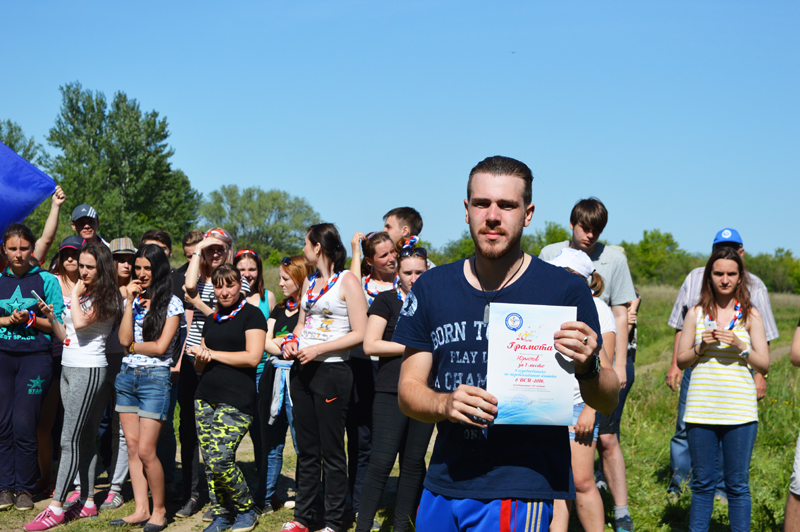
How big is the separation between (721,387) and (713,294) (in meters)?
0.68

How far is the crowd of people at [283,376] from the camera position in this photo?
4516 millimetres

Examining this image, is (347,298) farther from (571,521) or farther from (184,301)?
(571,521)

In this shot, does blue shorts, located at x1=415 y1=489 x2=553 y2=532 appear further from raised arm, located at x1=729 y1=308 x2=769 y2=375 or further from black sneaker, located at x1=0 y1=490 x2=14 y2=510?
black sneaker, located at x1=0 y1=490 x2=14 y2=510

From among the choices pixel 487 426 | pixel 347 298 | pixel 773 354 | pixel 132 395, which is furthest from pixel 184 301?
pixel 773 354

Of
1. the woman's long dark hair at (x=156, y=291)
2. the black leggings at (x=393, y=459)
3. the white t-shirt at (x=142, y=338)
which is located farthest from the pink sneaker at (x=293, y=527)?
the woman's long dark hair at (x=156, y=291)

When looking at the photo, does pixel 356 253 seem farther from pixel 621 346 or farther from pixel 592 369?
pixel 592 369

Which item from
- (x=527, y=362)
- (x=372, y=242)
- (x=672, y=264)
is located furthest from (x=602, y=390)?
(x=672, y=264)

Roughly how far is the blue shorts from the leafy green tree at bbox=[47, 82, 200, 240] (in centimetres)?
5377

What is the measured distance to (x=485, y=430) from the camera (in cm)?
234

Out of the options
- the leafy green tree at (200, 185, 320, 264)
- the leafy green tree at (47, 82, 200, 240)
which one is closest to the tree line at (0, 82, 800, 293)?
the leafy green tree at (47, 82, 200, 240)

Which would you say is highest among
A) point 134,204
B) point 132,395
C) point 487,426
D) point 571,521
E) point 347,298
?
point 134,204

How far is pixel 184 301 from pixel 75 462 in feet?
5.53

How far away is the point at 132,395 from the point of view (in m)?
5.41

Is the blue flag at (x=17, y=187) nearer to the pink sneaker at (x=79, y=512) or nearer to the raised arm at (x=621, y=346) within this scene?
the pink sneaker at (x=79, y=512)
